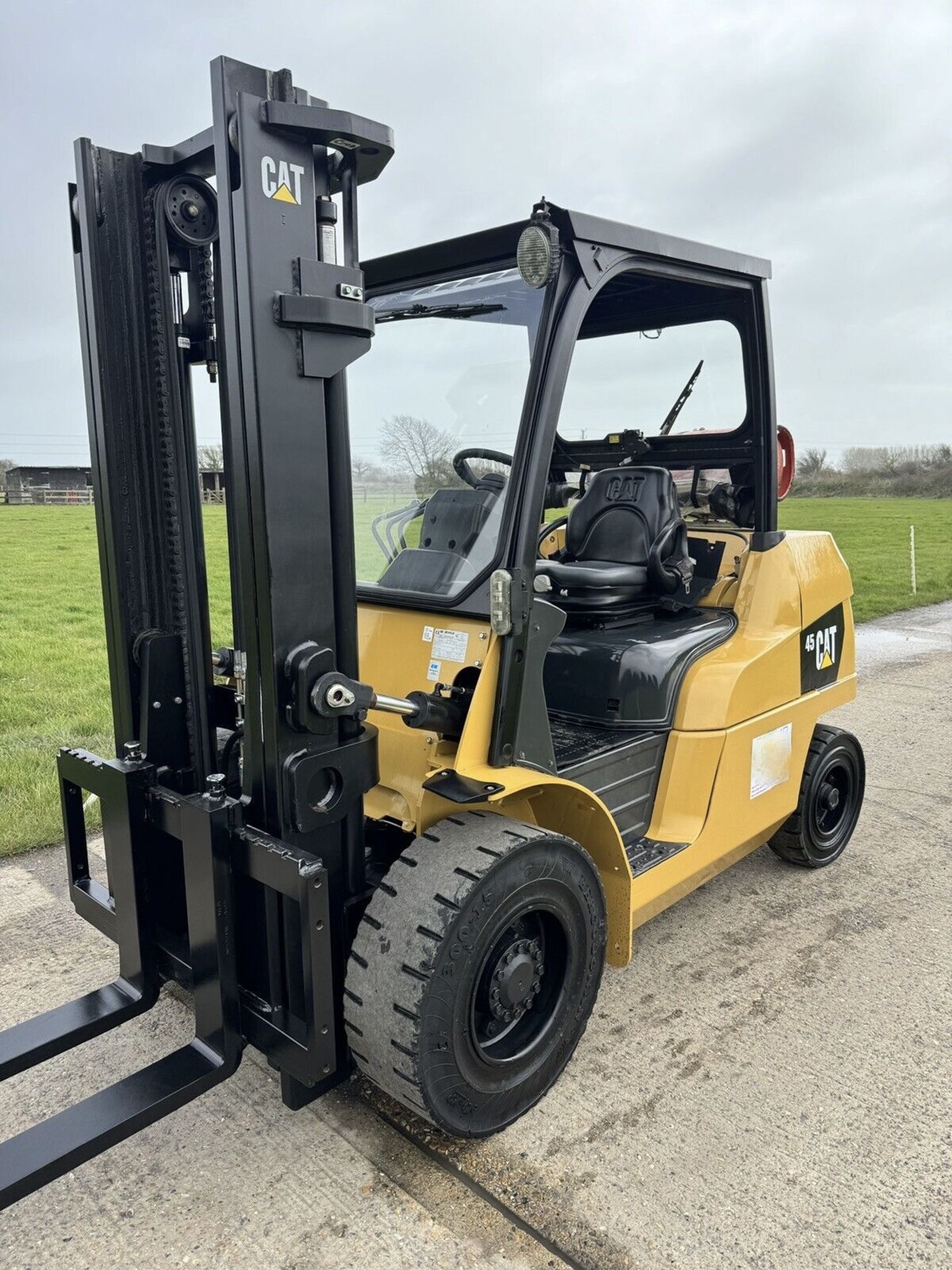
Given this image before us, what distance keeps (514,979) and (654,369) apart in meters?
2.69

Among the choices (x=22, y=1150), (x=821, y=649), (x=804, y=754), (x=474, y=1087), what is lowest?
(x=474, y=1087)

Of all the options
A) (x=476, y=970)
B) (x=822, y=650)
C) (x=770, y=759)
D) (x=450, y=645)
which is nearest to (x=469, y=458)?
(x=450, y=645)

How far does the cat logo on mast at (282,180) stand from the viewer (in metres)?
2.26

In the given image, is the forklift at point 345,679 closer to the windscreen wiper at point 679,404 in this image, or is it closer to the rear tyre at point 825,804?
the windscreen wiper at point 679,404

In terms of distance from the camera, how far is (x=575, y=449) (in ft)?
15.1

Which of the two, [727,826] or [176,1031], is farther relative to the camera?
[727,826]

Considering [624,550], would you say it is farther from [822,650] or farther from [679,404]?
[822,650]

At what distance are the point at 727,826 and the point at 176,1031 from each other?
214 centimetres

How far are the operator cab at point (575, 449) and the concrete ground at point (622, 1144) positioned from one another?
1.06m

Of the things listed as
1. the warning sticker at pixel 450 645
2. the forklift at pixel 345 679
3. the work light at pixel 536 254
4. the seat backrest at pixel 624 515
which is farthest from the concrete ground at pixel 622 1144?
the work light at pixel 536 254

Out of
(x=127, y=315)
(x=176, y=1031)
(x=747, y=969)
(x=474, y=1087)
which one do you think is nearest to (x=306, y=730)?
(x=474, y=1087)

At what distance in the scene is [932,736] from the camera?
6.76 m

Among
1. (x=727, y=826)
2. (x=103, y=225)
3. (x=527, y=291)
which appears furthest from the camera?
(x=727, y=826)

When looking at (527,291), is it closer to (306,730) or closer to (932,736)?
(306,730)
